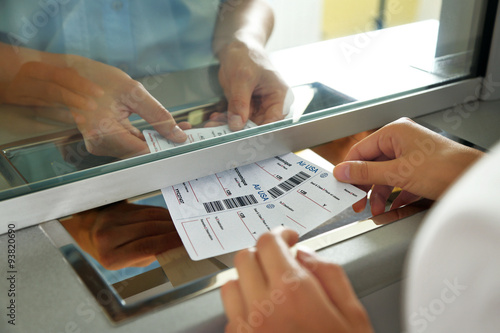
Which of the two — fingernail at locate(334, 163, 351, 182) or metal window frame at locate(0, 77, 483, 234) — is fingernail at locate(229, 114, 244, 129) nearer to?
metal window frame at locate(0, 77, 483, 234)

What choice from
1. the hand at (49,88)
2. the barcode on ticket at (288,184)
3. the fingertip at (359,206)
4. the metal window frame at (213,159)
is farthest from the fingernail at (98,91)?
the fingertip at (359,206)

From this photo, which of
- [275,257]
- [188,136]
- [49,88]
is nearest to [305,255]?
[275,257]

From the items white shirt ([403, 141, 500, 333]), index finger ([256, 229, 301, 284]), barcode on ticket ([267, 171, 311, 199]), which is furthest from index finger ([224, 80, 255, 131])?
white shirt ([403, 141, 500, 333])

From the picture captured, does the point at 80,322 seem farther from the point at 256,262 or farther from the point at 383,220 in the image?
the point at 383,220

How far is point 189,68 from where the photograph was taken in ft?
2.27

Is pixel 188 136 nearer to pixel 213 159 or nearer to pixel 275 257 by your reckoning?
pixel 213 159

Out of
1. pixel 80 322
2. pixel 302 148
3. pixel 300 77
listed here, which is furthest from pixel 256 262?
pixel 300 77

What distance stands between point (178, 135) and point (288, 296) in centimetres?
31

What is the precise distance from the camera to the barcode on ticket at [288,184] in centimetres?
59

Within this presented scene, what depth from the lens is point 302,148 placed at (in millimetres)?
681

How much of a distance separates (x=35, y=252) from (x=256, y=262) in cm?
27

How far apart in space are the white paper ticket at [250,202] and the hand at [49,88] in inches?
4.3

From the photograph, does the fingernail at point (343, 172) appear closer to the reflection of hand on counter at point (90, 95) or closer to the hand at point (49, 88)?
the reflection of hand on counter at point (90, 95)

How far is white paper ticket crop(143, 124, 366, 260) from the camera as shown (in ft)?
1.69
